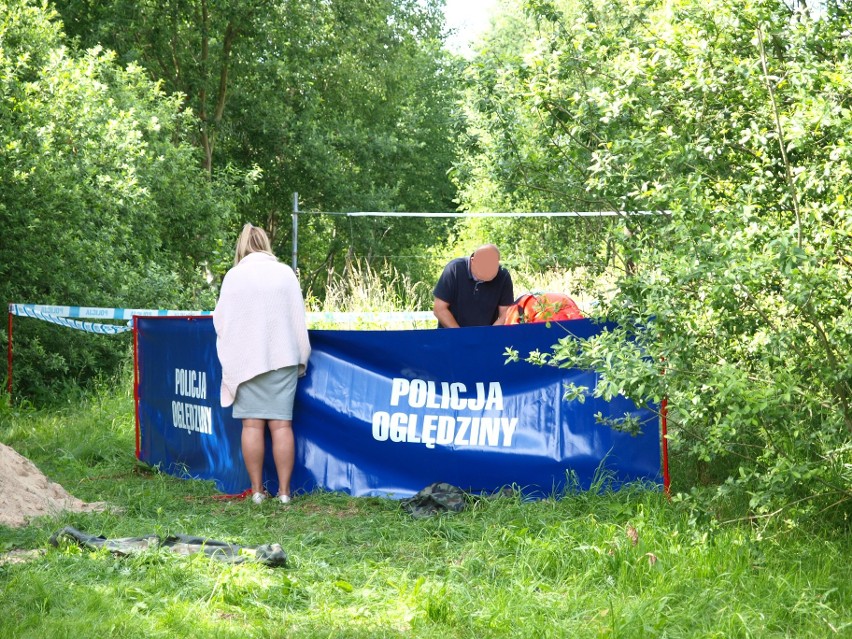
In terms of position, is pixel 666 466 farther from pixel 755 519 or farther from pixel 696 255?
pixel 696 255

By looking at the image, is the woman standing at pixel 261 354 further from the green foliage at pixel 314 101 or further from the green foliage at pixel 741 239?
the green foliage at pixel 314 101

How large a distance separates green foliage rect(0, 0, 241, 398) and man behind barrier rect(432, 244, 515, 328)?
5.99 m

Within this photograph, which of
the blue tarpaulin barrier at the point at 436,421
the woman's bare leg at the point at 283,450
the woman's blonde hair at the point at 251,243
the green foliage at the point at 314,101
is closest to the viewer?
the blue tarpaulin barrier at the point at 436,421

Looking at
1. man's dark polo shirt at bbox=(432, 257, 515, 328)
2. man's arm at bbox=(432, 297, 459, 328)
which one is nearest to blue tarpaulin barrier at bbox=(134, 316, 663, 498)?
man's arm at bbox=(432, 297, 459, 328)

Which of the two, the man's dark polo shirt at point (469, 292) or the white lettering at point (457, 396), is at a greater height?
the man's dark polo shirt at point (469, 292)

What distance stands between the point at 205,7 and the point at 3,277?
1506 centimetres

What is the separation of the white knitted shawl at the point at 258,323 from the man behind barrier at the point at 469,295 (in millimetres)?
1414

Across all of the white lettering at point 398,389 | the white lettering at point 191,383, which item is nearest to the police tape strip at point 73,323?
the white lettering at point 191,383

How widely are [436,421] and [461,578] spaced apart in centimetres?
214

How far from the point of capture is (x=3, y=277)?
12742 millimetres

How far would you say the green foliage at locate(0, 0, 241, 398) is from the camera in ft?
40.5

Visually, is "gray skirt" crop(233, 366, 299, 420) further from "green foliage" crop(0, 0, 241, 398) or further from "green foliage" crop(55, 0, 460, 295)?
"green foliage" crop(55, 0, 460, 295)

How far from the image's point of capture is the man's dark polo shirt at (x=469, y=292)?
336 inches

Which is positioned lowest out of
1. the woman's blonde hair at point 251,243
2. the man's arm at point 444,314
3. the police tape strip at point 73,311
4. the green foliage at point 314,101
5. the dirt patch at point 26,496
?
the dirt patch at point 26,496
